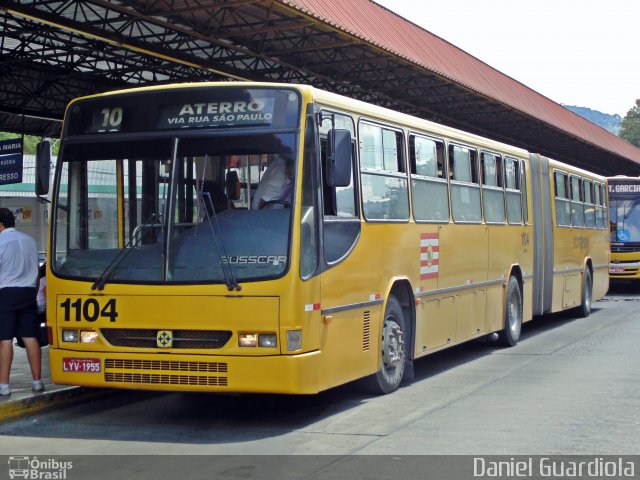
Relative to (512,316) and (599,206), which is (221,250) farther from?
(599,206)

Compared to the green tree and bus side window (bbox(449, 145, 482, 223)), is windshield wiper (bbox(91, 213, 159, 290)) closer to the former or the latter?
bus side window (bbox(449, 145, 482, 223))

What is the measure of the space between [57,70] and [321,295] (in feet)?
57.1

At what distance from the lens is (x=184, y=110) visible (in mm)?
8688

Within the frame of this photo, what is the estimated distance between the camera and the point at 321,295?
8.39 meters

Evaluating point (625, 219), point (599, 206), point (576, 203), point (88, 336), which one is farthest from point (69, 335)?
point (625, 219)

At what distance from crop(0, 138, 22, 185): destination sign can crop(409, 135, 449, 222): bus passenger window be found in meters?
9.18

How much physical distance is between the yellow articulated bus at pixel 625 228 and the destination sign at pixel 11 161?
16.3m

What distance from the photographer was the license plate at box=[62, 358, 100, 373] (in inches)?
334

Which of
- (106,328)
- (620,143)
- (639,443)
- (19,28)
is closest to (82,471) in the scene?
(106,328)

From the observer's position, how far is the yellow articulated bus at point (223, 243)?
8.10 m

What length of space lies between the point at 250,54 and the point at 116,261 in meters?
11.8

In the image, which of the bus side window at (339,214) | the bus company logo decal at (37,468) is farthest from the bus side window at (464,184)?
the bus company logo decal at (37,468)

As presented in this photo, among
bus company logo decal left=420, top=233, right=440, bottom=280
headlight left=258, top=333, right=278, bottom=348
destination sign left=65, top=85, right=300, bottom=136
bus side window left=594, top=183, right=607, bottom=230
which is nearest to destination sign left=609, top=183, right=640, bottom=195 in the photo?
bus side window left=594, top=183, right=607, bottom=230

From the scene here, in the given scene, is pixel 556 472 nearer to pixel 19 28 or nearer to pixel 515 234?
pixel 515 234
